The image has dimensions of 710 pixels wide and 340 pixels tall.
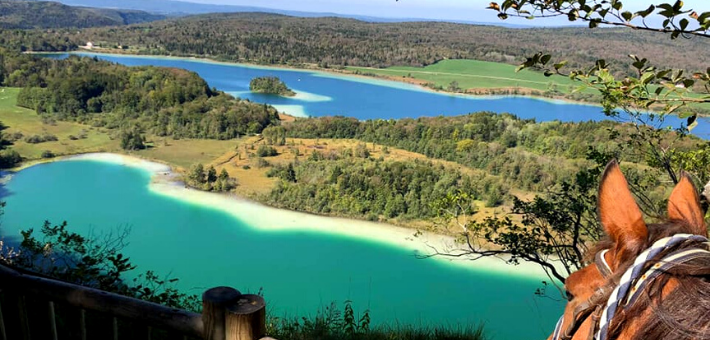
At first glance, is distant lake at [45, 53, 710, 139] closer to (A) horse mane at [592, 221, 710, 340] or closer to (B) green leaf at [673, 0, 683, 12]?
(B) green leaf at [673, 0, 683, 12]

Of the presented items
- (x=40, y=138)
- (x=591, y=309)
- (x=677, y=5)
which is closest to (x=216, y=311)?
(x=591, y=309)

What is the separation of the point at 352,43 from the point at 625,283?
81.3 meters

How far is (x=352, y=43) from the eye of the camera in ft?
260

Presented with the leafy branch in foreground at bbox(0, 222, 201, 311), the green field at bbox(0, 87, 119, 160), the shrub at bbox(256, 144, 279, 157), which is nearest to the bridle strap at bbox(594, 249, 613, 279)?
the leafy branch in foreground at bbox(0, 222, 201, 311)

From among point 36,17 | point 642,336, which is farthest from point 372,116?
point 36,17

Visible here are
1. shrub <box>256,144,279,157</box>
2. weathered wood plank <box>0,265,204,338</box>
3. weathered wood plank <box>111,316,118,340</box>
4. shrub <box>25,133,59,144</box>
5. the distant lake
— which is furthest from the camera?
the distant lake

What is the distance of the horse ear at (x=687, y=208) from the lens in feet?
2.38

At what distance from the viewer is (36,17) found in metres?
103

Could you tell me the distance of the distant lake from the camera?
130 ft

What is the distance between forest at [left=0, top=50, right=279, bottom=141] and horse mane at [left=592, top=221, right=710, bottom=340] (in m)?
31.2

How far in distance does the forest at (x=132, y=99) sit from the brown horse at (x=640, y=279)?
31065 millimetres

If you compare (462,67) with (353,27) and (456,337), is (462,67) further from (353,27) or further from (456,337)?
(456,337)

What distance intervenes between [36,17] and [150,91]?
86364mm

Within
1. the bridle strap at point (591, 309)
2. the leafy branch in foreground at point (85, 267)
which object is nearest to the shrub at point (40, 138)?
the leafy branch in foreground at point (85, 267)
